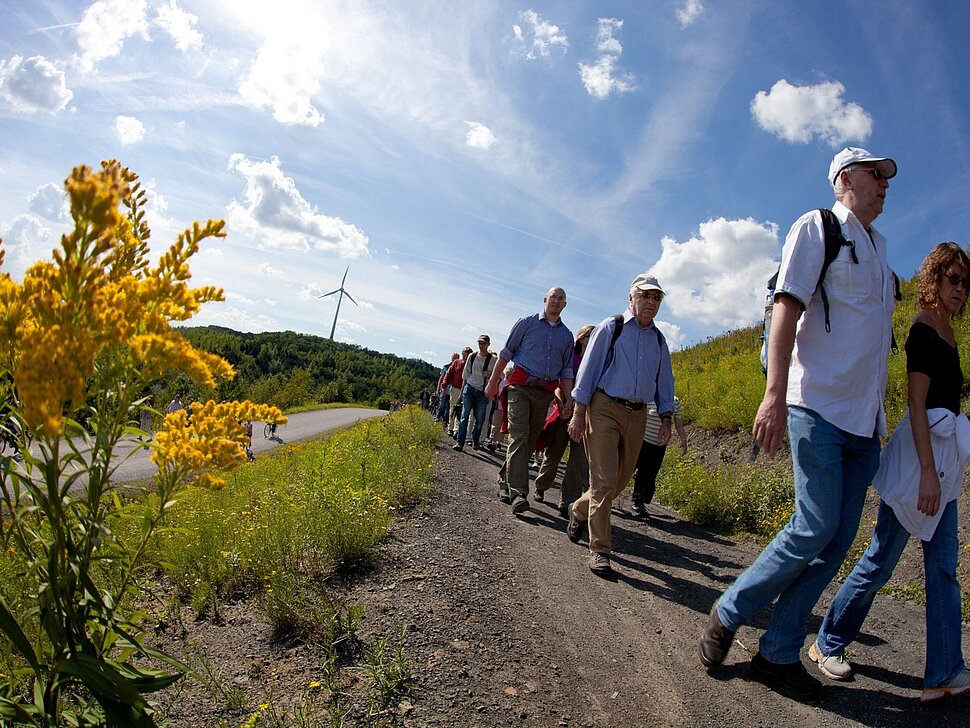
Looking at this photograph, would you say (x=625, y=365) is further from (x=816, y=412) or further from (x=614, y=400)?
(x=816, y=412)

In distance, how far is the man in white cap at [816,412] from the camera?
9.46 feet

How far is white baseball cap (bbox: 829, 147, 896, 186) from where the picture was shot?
310 centimetres

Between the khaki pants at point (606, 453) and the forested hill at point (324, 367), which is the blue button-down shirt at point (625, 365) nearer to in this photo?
the khaki pants at point (606, 453)

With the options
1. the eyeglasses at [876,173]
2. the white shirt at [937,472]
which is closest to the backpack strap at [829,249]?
the eyeglasses at [876,173]

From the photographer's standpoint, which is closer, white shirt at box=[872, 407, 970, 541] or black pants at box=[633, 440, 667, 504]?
white shirt at box=[872, 407, 970, 541]

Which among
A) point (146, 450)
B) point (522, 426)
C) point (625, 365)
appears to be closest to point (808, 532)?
point (625, 365)

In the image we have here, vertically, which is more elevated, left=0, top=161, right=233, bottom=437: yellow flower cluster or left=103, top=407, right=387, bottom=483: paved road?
left=0, top=161, right=233, bottom=437: yellow flower cluster

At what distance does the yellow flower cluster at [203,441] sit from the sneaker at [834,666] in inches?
126

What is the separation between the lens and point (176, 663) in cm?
172

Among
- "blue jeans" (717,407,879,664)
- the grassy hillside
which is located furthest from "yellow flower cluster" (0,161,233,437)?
the grassy hillside

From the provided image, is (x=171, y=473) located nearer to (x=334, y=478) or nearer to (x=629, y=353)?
(x=629, y=353)

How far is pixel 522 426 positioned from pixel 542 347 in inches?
35.2

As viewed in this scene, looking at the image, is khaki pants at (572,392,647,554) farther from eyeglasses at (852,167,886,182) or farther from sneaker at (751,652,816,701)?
eyeglasses at (852,167,886,182)

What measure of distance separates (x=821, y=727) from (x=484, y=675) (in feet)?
5.00
